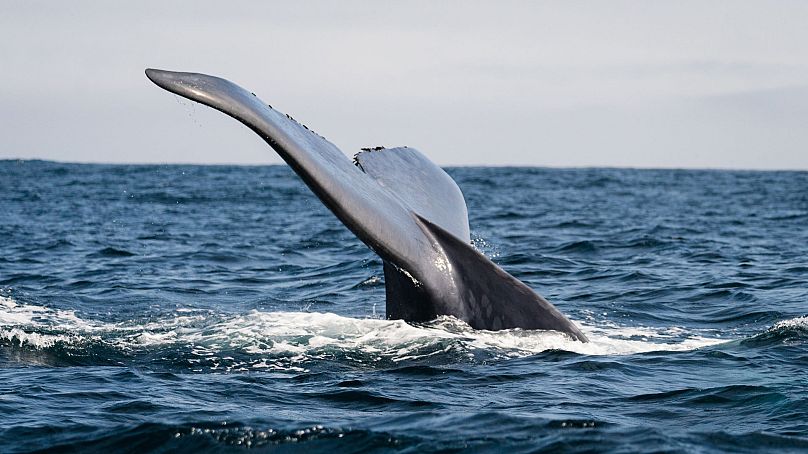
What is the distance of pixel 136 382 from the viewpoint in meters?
7.19

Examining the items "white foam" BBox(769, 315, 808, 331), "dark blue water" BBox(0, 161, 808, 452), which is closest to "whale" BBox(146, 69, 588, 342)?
"dark blue water" BBox(0, 161, 808, 452)

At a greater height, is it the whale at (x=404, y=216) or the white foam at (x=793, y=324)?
the whale at (x=404, y=216)

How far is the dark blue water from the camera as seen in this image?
228 inches

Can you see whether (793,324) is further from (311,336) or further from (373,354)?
(311,336)

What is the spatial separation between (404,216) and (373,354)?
61.3 inches

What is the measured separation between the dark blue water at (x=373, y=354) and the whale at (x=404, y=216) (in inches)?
10.6

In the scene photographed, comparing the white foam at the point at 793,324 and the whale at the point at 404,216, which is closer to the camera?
the whale at the point at 404,216

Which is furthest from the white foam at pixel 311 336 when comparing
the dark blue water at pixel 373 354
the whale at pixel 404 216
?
the whale at pixel 404 216

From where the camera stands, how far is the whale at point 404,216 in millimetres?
5594

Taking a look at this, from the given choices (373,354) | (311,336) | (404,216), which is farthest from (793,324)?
(404,216)

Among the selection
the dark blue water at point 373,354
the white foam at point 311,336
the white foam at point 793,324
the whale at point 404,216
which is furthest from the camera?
the white foam at point 793,324

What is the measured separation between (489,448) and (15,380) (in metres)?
3.55

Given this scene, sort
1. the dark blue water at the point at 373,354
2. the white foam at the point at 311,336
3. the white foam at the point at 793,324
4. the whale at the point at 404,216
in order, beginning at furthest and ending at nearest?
1. the white foam at the point at 793,324
2. the white foam at the point at 311,336
3. the dark blue water at the point at 373,354
4. the whale at the point at 404,216

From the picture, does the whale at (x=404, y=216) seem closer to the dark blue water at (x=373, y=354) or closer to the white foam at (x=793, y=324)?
the dark blue water at (x=373, y=354)
